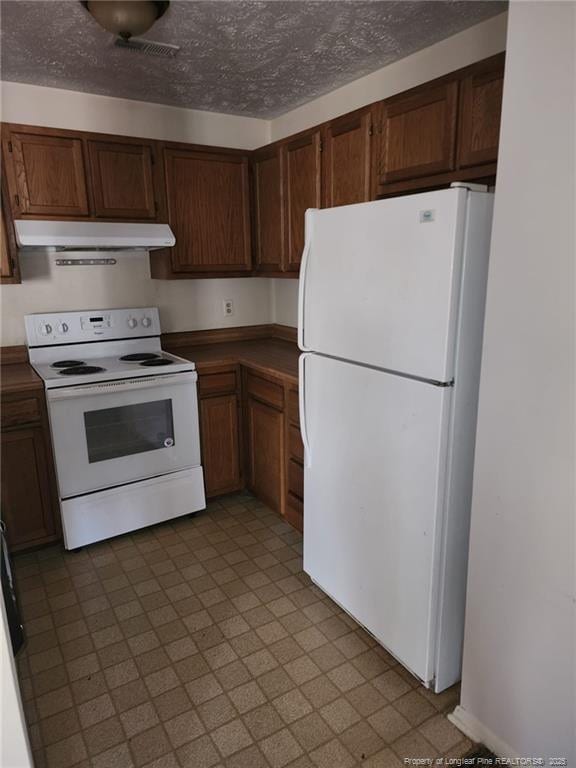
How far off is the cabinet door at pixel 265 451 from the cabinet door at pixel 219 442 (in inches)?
3.6

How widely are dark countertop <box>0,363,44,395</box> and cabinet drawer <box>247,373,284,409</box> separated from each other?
3.54 feet

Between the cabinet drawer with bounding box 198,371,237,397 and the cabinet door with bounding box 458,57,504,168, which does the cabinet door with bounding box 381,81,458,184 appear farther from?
the cabinet drawer with bounding box 198,371,237,397

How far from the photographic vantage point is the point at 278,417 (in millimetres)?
2646

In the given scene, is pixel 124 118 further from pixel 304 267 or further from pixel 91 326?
pixel 304 267

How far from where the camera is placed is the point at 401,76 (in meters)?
2.37

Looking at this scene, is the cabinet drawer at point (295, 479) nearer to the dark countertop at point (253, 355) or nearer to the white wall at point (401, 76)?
the dark countertop at point (253, 355)

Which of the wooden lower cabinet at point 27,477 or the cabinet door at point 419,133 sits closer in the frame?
the cabinet door at point 419,133

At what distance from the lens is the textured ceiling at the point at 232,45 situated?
1833mm

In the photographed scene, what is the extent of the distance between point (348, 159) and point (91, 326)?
168cm

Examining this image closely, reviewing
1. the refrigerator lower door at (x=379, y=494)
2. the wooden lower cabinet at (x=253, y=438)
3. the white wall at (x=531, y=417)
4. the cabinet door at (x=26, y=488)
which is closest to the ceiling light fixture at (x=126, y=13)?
the white wall at (x=531, y=417)

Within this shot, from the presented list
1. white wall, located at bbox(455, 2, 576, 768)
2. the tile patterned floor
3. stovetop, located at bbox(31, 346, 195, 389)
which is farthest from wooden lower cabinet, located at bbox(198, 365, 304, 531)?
white wall, located at bbox(455, 2, 576, 768)

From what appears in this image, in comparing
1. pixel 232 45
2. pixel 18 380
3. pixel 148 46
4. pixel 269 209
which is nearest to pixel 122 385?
pixel 18 380

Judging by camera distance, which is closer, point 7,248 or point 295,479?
point 7,248

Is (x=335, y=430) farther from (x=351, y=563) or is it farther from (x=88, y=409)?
(x=88, y=409)
